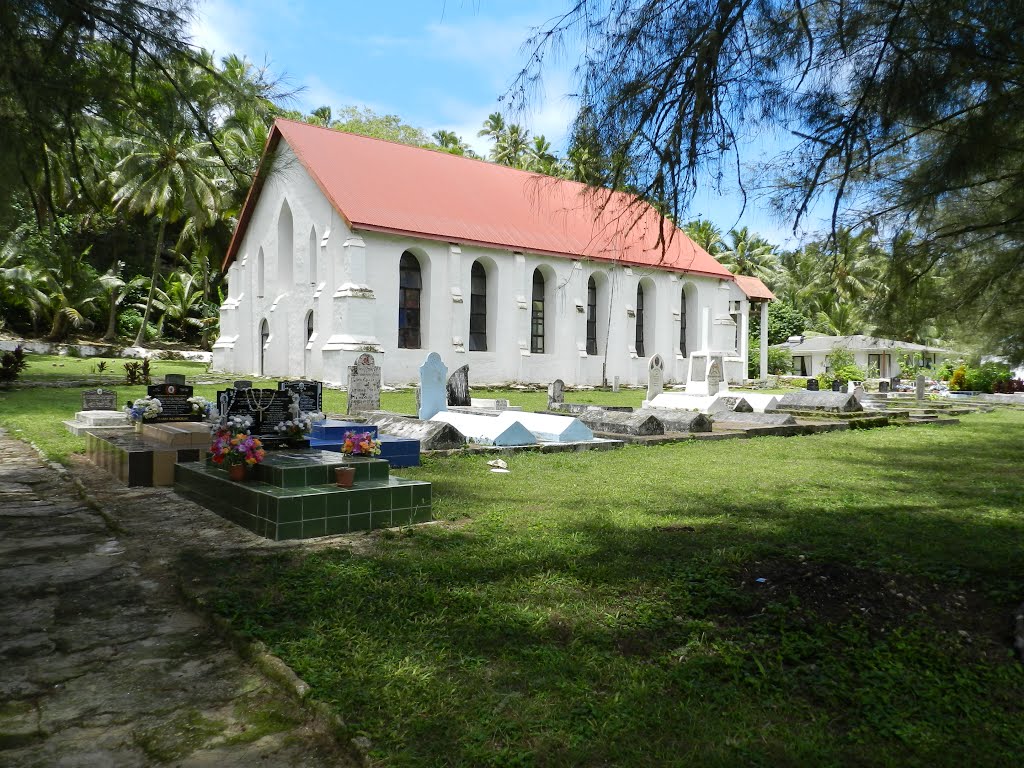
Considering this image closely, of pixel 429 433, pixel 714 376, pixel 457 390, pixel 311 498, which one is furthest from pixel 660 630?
pixel 714 376

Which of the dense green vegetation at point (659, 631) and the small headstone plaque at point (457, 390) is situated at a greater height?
the small headstone plaque at point (457, 390)

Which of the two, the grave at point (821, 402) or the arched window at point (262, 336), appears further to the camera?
the arched window at point (262, 336)

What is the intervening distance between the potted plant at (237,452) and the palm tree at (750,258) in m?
52.4

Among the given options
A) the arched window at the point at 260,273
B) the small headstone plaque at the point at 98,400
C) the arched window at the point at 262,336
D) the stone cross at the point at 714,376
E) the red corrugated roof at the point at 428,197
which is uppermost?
the red corrugated roof at the point at 428,197

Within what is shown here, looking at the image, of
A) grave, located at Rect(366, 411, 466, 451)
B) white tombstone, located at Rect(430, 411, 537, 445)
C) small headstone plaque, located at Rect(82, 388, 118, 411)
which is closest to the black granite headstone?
grave, located at Rect(366, 411, 466, 451)

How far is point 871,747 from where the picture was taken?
2760 millimetres

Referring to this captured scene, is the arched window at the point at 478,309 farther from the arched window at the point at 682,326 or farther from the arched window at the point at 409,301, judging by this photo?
the arched window at the point at 682,326

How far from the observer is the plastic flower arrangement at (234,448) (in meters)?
6.47

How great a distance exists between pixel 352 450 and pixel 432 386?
640cm

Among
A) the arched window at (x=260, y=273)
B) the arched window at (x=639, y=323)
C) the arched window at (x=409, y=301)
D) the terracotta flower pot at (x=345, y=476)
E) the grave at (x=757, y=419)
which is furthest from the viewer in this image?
the arched window at (x=639, y=323)

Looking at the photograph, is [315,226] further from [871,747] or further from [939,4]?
[871,747]

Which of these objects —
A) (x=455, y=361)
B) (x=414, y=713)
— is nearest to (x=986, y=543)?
(x=414, y=713)

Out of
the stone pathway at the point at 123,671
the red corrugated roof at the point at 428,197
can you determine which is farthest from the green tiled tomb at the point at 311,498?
the red corrugated roof at the point at 428,197

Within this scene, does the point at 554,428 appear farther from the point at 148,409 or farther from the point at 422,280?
the point at 422,280
